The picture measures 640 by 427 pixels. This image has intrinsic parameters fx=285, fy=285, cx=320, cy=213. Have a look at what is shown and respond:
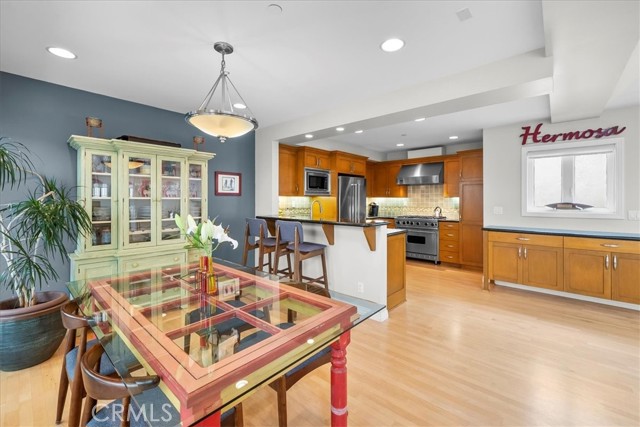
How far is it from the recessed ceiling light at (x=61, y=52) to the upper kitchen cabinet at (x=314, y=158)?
3082 mm

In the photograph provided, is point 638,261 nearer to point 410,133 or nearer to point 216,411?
point 410,133

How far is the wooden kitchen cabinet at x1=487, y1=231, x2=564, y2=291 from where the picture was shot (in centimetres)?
369

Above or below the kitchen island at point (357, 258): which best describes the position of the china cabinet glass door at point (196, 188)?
above

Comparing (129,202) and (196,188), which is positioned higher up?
(196,188)

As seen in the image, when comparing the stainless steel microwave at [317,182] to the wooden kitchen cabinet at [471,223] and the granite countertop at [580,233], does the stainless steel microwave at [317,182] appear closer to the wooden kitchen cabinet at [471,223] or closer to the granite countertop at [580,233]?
the wooden kitchen cabinet at [471,223]

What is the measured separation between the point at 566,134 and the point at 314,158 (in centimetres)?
368

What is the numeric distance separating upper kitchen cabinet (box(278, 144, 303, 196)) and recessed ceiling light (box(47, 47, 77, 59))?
104 inches

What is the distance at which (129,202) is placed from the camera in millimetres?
3105

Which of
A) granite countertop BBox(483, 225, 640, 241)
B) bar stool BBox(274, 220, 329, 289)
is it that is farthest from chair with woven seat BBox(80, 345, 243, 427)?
granite countertop BBox(483, 225, 640, 241)

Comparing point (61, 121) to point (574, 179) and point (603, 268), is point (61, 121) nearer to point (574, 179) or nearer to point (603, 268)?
point (603, 268)

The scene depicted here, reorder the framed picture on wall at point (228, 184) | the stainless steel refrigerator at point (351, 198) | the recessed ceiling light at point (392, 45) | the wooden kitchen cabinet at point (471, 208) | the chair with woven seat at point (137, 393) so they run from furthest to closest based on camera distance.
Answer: the stainless steel refrigerator at point (351, 198)
the wooden kitchen cabinet at point (471, 208)
the framed picture on wall at point (228, 184)
the recessed ceiling light at point (392, 45)
the chair with woven seat at point (137, 393)

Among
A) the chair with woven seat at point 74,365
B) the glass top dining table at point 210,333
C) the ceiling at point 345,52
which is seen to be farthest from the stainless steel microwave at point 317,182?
the chair with woven seat at point 74,365

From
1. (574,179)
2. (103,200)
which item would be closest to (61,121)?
(103,200)

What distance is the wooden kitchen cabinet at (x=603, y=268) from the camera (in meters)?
3.23
